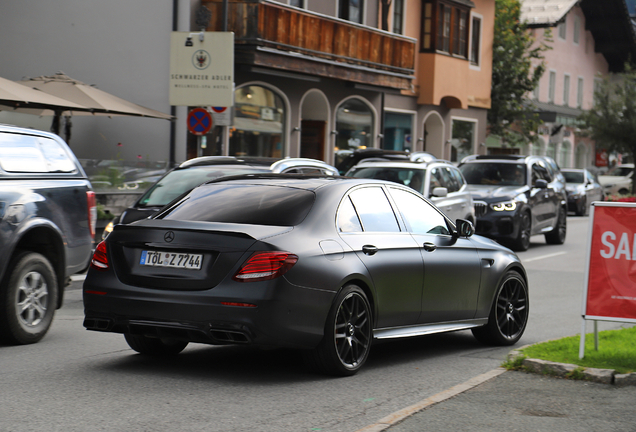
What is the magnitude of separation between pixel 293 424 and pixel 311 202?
2045 millimetres

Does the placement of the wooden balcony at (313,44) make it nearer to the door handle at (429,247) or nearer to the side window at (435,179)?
the side window at (435,179)

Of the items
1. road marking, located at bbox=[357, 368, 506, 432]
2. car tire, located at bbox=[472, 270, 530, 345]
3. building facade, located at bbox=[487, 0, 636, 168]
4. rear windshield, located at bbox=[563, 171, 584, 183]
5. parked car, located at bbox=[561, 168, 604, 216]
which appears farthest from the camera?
building facade, located at bbox=[487, 0, 636, 168]

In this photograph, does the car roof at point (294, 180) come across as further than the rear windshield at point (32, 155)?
No

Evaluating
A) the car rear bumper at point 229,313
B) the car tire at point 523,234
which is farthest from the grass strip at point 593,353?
the car tire at point 523,234

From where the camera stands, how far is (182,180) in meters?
12.4

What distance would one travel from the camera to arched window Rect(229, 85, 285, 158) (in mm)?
26500

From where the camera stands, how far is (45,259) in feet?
27.3

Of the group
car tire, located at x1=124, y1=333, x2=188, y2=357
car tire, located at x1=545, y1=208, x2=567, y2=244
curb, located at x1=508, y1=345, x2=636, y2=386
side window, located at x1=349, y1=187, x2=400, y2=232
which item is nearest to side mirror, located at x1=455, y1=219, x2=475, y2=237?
side window, located at x1=349, y1=187, x2=400, y2=232

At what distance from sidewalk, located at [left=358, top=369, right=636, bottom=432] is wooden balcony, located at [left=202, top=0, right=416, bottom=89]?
18.1 meters

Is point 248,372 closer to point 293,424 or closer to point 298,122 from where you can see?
point 293,424

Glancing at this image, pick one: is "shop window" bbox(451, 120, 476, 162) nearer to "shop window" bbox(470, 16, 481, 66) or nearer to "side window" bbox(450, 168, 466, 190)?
"shop window" bbox(470, 16, 481, 66)

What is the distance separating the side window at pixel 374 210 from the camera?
756 cm

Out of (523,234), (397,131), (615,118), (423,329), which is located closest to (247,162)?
(423,329)

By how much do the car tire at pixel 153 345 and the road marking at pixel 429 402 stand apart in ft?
7.34
